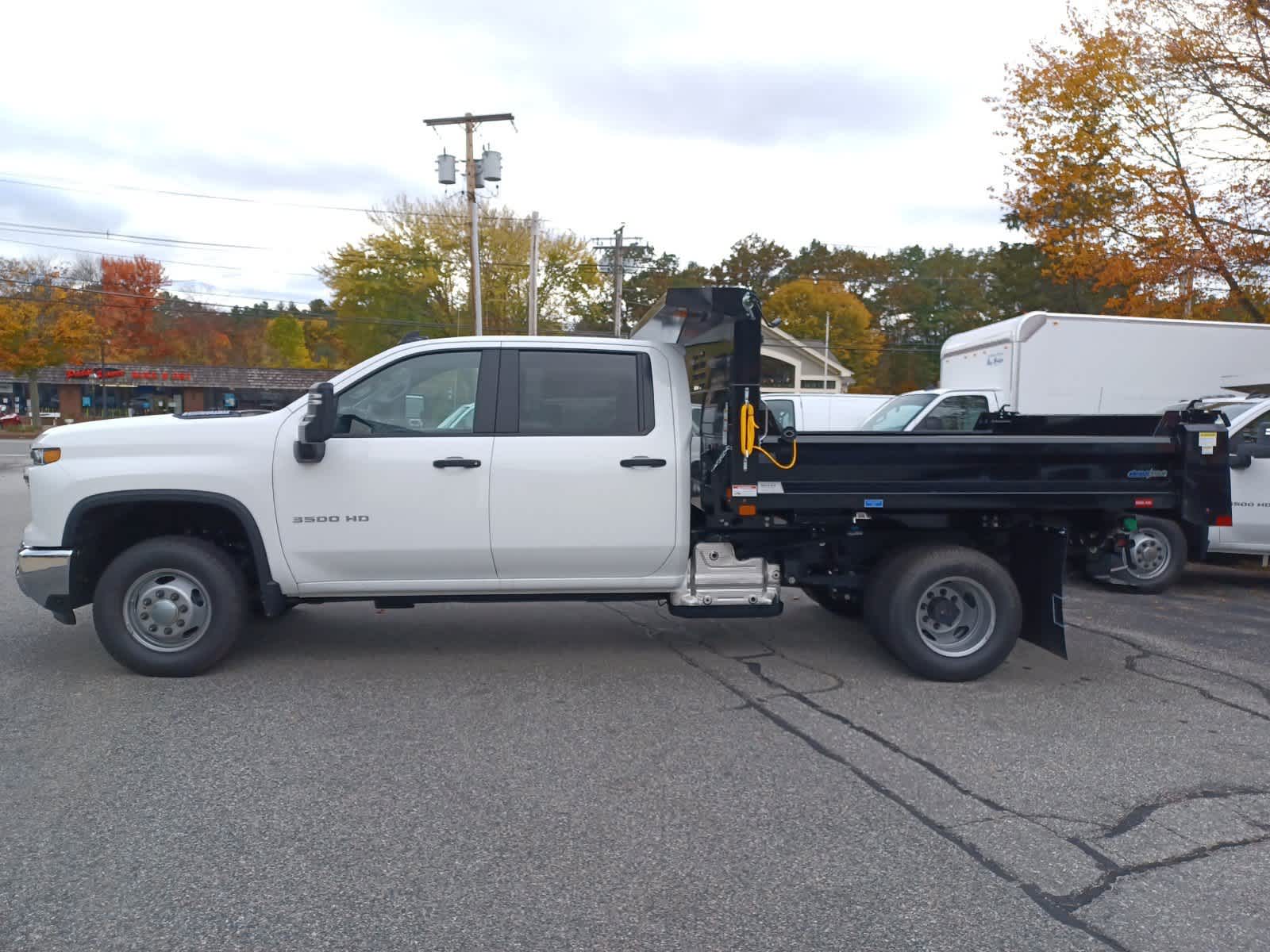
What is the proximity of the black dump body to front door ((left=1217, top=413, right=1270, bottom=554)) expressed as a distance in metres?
3.55

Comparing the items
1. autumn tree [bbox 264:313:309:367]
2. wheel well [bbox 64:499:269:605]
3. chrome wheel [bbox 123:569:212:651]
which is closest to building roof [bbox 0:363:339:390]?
autumn tree [bbox 264:313:309:367]

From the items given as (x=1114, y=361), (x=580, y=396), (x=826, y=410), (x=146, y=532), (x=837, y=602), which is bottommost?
Answer: (x=837, y=602)

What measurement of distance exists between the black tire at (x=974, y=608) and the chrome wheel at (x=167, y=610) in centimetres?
404

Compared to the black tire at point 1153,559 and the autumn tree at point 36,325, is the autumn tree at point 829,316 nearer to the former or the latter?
the autumn tree at point 36,325

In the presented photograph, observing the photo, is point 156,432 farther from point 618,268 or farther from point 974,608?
point 618,268

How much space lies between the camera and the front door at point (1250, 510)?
906 cm

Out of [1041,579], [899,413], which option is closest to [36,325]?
[899,413]

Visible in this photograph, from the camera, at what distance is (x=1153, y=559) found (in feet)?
30.0

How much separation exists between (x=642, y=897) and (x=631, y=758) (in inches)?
51.9

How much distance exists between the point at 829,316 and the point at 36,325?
47.4m

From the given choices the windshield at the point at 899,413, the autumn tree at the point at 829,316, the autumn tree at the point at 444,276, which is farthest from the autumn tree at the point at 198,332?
the windshield at the point at 899,413

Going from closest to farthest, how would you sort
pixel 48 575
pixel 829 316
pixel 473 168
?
pixel 48 575 < pixel 473 168 < pixel 829 316

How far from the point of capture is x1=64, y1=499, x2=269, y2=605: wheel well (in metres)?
5.75

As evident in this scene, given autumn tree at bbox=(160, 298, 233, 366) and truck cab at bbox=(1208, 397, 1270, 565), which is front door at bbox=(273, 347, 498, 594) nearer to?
truck cab at bbox=(1208, 397, 1270, 565)
